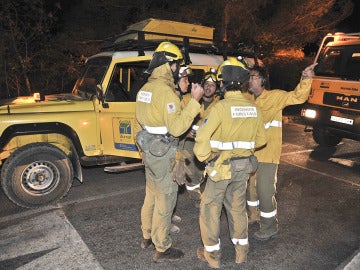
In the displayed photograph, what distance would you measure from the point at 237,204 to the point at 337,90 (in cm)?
474

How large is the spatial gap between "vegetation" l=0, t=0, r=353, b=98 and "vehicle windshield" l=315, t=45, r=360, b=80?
381 cm

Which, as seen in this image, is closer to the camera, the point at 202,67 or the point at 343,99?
the point at 202,67

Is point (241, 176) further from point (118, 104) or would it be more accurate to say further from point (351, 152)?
point (351, 152)

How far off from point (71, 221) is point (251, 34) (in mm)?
10157

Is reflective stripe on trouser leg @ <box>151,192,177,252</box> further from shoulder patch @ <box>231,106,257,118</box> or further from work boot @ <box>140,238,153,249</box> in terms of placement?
shoulder patch @ <box>231,106,257,118</box>

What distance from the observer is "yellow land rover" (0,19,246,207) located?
453 centimetres

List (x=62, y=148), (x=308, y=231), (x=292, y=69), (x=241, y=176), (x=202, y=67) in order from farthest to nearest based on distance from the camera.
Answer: (x=292, y=69) → (x=202, y=67) → (x=62, y=148) → (x=308, y=231) → (x=241, y=176)

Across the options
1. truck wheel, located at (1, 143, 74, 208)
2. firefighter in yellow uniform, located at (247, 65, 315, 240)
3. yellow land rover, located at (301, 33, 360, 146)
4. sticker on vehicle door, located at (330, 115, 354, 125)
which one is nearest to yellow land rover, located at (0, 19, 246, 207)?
truck wheel, located at (1, 143, 74, 208)

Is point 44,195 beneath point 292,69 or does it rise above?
beneath

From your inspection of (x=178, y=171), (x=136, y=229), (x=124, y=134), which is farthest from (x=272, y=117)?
(x=124, y=134)

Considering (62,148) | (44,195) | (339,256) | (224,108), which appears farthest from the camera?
(62,148)

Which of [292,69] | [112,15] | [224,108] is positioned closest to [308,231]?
[224,108]

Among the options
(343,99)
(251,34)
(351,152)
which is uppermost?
(251,34)

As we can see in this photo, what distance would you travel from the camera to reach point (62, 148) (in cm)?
504
